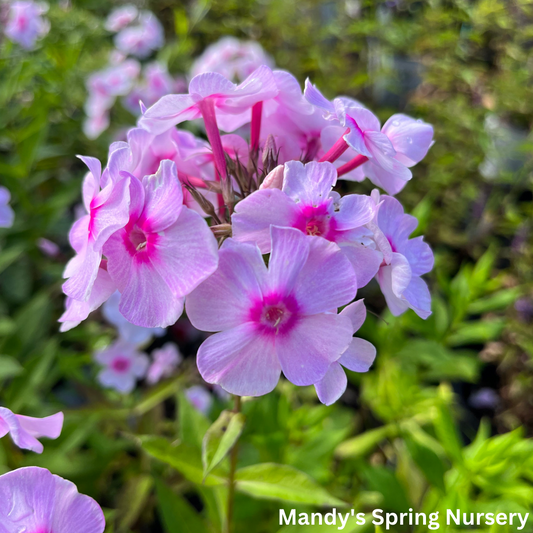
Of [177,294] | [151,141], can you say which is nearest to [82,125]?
[151,141]

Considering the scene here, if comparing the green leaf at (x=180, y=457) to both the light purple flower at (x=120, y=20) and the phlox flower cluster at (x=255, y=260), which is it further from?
the light purple flower at (x=120, y=20)

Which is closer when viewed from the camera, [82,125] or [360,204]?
[360,204]

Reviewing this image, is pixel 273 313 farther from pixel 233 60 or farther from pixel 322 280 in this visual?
pixel 233 60

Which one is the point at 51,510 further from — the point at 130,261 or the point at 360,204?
the point at 360,204

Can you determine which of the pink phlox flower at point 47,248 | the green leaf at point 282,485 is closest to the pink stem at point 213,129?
the green leaf at point 282,485

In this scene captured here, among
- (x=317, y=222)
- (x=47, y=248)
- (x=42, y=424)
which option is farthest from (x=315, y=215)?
(x=47, y=248)

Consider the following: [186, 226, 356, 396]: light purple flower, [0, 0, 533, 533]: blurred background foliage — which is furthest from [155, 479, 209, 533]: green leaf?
[186, 226, 356, 396]: light purple flower
